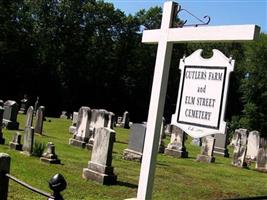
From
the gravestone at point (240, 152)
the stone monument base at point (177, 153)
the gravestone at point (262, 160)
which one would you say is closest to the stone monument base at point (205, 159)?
the stone monument base at point (177, 153)

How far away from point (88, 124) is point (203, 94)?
14.6 m

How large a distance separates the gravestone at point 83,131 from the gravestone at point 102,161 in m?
6.59

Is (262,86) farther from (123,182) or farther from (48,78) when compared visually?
(123,182)

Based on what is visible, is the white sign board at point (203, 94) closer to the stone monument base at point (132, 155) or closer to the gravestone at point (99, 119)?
the stone monument base at point (132, 155)

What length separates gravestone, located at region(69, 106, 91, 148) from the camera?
1908cm

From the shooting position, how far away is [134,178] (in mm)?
13117

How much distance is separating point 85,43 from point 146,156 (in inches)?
2029

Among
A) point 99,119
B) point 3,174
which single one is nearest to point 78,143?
point 99,119

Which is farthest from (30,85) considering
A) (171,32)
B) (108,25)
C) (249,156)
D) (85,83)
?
(171,32)

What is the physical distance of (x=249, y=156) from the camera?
23.8 m

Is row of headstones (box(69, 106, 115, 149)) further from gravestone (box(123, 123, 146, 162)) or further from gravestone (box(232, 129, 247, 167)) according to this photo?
gravestone (box(232, 129, 247, 167))

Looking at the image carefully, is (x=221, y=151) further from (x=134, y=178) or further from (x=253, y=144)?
(x=134, y=178)

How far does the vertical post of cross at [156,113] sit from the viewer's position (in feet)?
18.0

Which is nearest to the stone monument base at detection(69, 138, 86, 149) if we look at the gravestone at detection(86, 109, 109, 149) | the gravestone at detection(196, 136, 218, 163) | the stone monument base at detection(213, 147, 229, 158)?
the gravestone at detection(86, 109, 109, 149)
